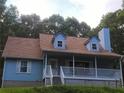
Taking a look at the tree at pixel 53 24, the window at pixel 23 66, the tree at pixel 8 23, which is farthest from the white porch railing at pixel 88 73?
the tree at pixel 53 24

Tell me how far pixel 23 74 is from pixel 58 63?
3.85m

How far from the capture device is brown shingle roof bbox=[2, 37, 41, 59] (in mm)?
25594

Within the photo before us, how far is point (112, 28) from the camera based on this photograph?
38.2 meters

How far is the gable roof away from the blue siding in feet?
2.27

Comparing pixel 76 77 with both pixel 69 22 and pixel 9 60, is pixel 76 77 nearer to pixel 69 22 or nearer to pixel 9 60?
pixel 9 60

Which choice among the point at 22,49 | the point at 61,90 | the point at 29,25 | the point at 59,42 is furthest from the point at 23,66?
the point at 29,25

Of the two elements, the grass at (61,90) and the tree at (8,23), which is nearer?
the grass at (61,90)

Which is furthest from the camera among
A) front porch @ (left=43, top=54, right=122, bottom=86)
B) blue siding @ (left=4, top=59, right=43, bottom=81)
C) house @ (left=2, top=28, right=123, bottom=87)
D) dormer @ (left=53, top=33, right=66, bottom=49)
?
dormer @ (left=53, top=33, right=66, bottom=49)

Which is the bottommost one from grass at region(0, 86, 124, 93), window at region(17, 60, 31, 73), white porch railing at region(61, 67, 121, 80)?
grass at region(0, 86, 124, 93)

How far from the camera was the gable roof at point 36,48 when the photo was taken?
2547 centimetres

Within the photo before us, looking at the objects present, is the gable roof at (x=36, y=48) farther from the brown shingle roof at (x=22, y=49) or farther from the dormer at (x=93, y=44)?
the dormer at (x=93, y=44)

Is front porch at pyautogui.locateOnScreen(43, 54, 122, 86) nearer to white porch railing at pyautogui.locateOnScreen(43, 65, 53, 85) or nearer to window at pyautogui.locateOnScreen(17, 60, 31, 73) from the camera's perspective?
white porch railing at pyautogui.locateOnScreen(43, 65, 53, 85)

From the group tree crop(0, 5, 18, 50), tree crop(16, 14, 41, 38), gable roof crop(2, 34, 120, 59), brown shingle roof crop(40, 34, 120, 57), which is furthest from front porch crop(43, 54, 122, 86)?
tree crop(16, 14, 41, 38)

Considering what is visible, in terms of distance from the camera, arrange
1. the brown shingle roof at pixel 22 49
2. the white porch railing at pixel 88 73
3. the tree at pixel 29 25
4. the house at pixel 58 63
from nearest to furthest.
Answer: the white porch railing at pixel 88 73
the house at pixel 58 63
the brown shingle roof at pixel 22 49
the tree at pixel 29 25
